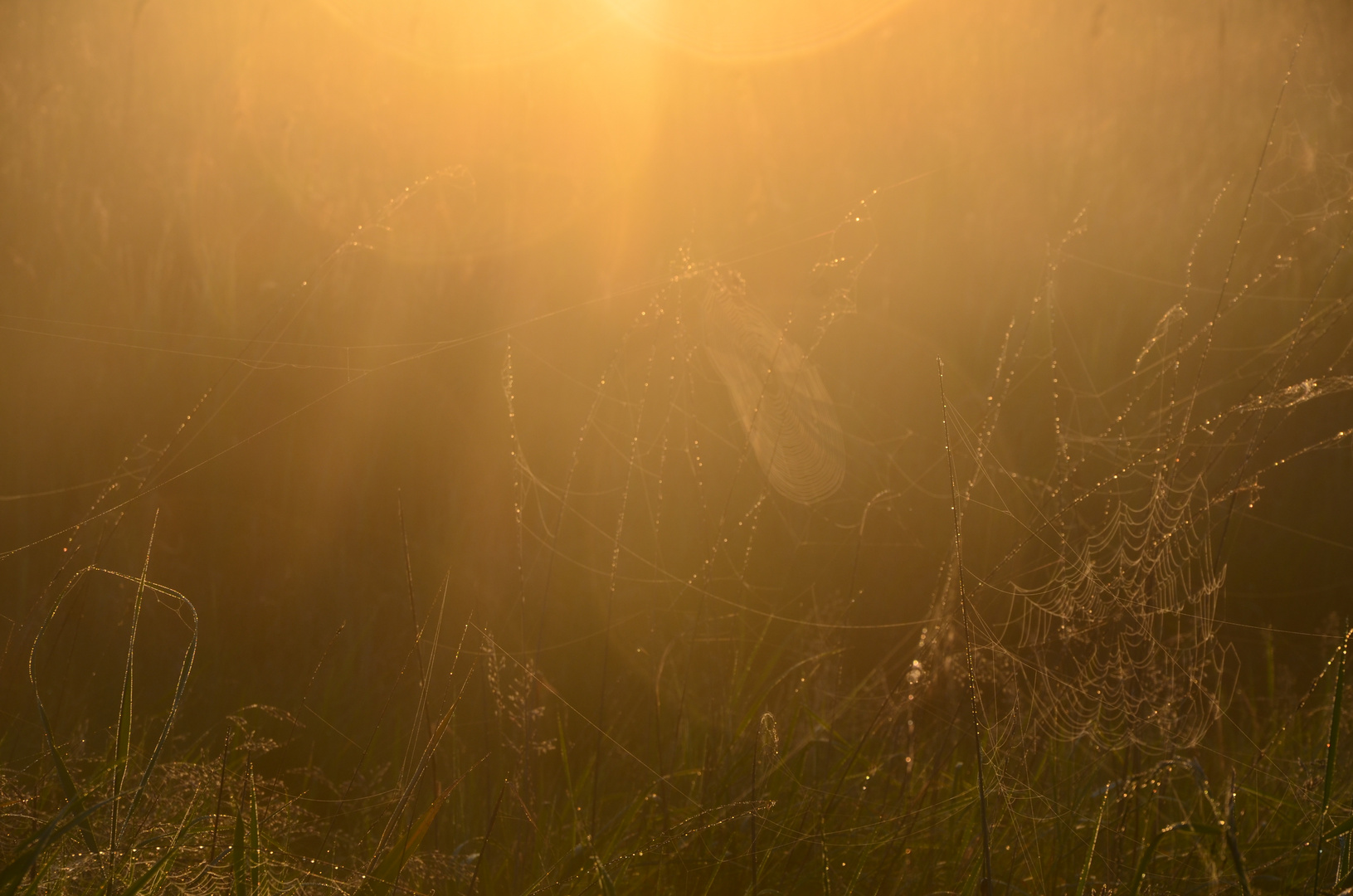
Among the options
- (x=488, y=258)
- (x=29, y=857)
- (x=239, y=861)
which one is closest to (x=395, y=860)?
(x=239, y=861)

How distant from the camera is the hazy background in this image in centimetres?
183

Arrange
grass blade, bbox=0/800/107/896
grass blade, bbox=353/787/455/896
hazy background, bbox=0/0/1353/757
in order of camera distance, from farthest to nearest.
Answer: hazy background, bbox=0/0/1353/757, grass blade, bbox=353/787/455/896, grass blade, bbox=0/800/107/896


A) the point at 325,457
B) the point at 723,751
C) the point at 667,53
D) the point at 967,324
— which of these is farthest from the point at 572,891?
the point at 667,53

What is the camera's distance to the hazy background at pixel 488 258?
1835 mm

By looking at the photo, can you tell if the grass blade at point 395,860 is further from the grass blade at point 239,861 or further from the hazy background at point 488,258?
A: the hazy background at point 488,258

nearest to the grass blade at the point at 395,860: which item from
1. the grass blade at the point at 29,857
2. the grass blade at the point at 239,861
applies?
the grass blade at the point at 239,861

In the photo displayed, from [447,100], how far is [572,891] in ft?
5.52

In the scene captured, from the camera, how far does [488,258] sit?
2059mm

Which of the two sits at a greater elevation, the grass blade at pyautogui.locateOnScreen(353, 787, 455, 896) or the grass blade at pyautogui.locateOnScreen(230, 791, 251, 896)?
the grass blade at pyautogui.locateOnScreen(230, 791, 251, 896)

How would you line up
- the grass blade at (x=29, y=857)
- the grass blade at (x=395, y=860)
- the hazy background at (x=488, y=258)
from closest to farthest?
1. the grass blade at (x=29, y=857)
2. the grass blade at (x=395, y=860)
3. the hazy background at (x=488, y=258)

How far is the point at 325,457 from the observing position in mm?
1860

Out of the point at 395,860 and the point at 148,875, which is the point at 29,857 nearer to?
the point at 148,875

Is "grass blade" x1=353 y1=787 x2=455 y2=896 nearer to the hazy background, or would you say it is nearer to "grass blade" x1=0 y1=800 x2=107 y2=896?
"grass blade" x1=0 y1=800 x2=107 y2=896

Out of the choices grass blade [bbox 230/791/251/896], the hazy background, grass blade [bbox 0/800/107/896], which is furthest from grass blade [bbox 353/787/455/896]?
the hazy background
